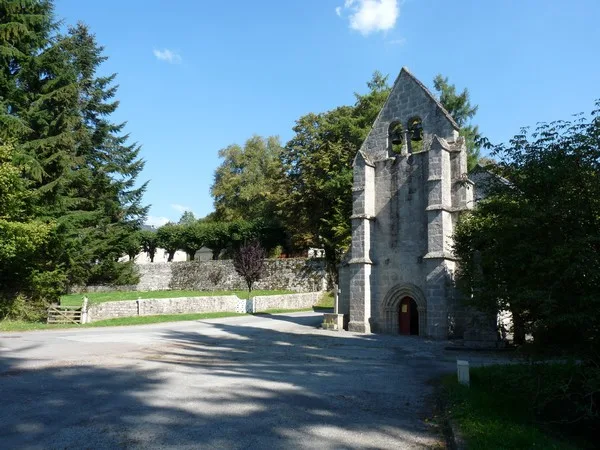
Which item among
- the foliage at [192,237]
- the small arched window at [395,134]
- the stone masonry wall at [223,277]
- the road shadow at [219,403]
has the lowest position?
the road shadow at [219,403]

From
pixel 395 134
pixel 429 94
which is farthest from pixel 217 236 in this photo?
pixel 429 94

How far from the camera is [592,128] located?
285 inches

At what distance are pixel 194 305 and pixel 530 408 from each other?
24290 mm

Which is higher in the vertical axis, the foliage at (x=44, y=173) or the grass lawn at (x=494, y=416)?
the foliage at (x=44, y=173)

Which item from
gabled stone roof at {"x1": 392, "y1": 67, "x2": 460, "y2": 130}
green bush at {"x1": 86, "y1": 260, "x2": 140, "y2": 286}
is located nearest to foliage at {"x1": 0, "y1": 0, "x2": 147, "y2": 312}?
green bush at {"x1": 86, "y1": 260, "x2": 140, "y2": 286}

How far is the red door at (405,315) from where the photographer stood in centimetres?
2005

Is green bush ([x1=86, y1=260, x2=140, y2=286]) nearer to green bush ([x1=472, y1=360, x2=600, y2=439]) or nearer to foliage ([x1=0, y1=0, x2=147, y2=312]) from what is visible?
foliage ([x1=0, y1=0, x2=147, y2=312])

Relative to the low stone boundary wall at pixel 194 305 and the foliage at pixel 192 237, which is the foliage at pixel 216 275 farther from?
the low stone boundary wall at pixel 194 305

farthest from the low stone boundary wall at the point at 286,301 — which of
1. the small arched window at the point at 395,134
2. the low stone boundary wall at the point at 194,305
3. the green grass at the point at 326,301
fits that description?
the small arched window at the point at 395,134

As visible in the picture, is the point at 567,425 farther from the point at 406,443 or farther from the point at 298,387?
the point at 298,387

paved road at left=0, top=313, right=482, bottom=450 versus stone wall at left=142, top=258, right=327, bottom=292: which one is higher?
stone wall at left=142, top=258, right=327, bottom=292

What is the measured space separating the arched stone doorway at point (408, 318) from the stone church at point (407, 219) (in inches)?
0.7

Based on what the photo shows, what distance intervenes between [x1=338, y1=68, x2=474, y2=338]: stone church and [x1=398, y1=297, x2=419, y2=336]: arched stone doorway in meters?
0.02

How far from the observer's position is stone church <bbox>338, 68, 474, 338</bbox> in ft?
60.0
